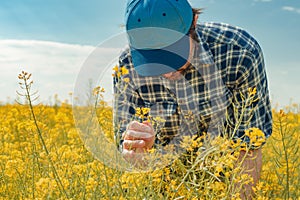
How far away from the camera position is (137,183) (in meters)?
1.94

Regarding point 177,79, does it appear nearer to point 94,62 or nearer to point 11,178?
point 94,62

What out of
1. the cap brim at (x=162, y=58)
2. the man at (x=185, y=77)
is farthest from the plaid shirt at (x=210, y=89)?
the cap brim at (x=162, y=58)

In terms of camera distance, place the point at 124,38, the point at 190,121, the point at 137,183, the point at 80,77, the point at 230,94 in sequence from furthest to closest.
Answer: the point at 190,121 < the point at 230,94 < the point at 124,38 < the point at 80,77 < the point at 137,183

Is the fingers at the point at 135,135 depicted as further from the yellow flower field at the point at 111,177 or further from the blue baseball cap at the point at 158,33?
the blue baseball cap at the point at 158,33

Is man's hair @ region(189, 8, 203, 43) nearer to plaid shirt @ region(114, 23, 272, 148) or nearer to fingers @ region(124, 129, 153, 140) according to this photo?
plaid shirt @ region(114, 23, 272, 148)

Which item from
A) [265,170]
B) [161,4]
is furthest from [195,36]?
[265,170]

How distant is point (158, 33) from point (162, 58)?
5.1 inches

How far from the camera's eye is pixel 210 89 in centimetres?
254

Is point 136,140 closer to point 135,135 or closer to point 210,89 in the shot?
point 135,135

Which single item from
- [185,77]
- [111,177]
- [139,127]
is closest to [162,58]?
[139,127]

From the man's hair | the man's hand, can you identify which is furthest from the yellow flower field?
the man's hair

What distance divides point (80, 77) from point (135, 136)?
1.34 ft

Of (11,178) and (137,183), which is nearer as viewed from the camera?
(137,183)

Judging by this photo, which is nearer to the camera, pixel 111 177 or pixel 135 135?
pixel 135 135
